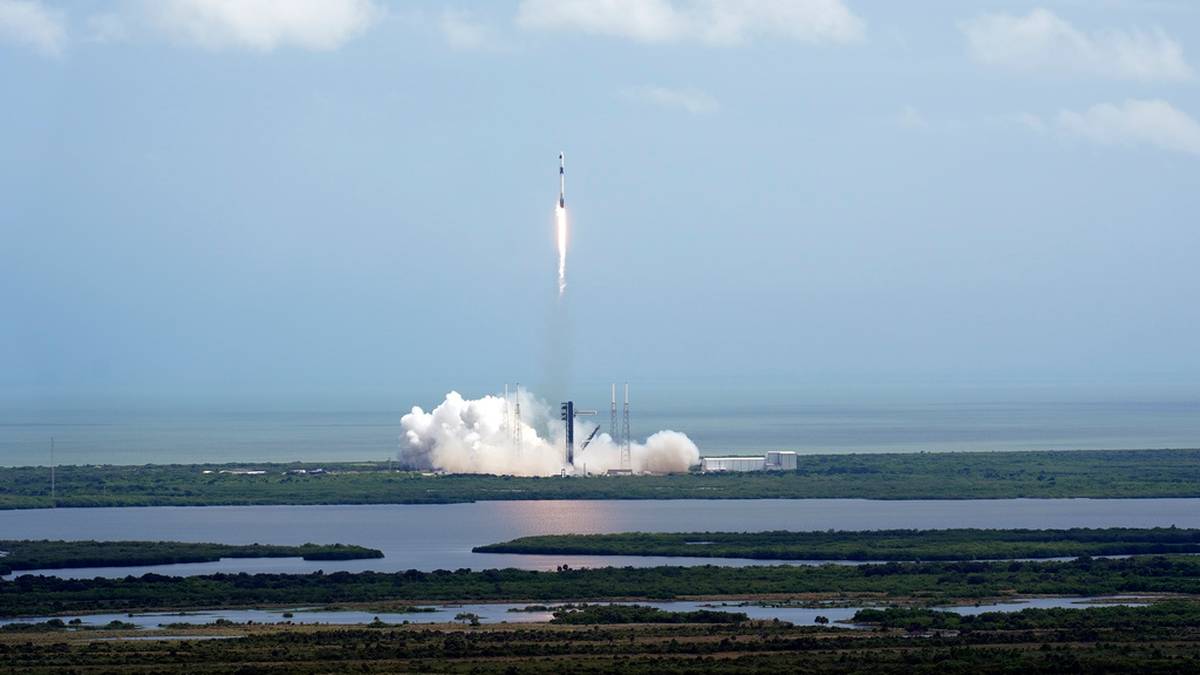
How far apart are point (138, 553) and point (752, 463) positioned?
199ft

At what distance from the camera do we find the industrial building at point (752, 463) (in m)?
142

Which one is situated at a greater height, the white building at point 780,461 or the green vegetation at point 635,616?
the white building at point 780,461

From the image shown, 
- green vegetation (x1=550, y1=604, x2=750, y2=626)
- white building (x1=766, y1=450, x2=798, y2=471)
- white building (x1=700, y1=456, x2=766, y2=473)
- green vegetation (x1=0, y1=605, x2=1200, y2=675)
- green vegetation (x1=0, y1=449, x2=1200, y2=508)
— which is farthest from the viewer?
white building (x1=766, y1=450, x2=798, y2=471)

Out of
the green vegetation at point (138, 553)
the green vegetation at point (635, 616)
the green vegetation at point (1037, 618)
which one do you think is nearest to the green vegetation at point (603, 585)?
the green vegetation at point (635, 616)

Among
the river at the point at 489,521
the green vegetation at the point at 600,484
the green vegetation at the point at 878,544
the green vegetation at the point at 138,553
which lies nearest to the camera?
the green vegetation at the point at 138,553

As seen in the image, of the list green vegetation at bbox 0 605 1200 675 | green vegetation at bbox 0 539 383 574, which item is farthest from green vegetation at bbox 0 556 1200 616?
green vegetation at bbox 0 539 383 574

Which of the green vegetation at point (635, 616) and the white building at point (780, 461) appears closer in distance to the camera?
the green vegetation at point (635, 616)

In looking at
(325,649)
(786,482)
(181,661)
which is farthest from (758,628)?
(786,482)

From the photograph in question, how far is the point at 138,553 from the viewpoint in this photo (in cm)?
9069

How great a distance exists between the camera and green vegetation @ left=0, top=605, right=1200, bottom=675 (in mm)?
57406

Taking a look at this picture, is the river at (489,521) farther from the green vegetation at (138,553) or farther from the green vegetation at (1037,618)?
the green vegetation at (1037,618)

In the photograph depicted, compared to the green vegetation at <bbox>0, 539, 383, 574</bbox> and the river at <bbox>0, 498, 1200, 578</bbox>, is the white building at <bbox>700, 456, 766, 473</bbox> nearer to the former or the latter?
the river at <bbox>0, 498, 1200, 578</bbox>

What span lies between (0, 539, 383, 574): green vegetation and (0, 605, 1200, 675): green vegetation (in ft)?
74.0

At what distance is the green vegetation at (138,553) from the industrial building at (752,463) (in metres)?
51.2
